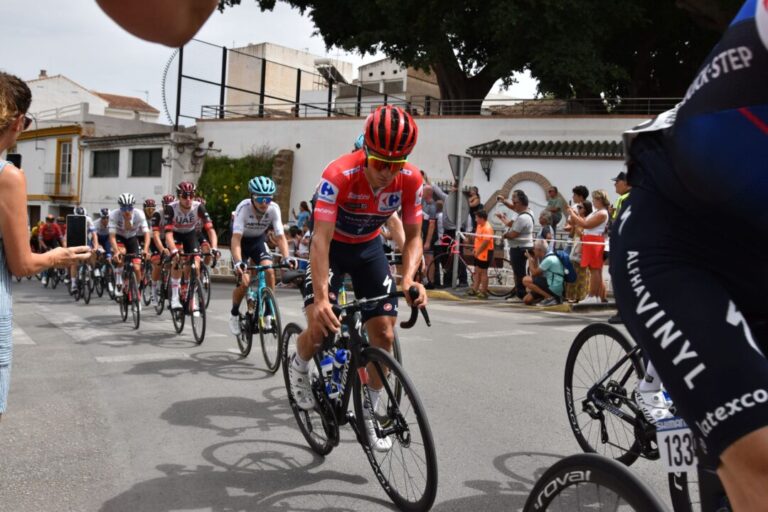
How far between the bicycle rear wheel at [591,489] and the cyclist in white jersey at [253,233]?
582 centimetres

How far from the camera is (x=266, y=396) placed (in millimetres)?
6449

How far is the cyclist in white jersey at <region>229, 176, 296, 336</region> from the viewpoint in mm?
8281

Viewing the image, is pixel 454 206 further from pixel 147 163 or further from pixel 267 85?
pixel 267 85

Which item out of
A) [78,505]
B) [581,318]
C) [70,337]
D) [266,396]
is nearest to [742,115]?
[78,505]

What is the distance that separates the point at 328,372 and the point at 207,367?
3.55m

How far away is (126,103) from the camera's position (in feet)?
253

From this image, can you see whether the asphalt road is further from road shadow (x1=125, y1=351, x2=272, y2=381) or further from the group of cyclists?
the group of cyclists

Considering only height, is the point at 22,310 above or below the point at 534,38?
below

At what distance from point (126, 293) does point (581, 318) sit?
7.18 metres

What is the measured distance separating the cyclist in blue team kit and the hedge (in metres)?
28.7

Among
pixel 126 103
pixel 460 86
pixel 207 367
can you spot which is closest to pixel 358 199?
pixel 207 367

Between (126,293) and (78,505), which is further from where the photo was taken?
(126,293)

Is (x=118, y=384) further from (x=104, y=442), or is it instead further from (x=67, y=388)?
(x=104, y=442)

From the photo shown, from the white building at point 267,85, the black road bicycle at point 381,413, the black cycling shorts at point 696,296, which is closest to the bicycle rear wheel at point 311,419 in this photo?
the black road bicycle at point 381,413
